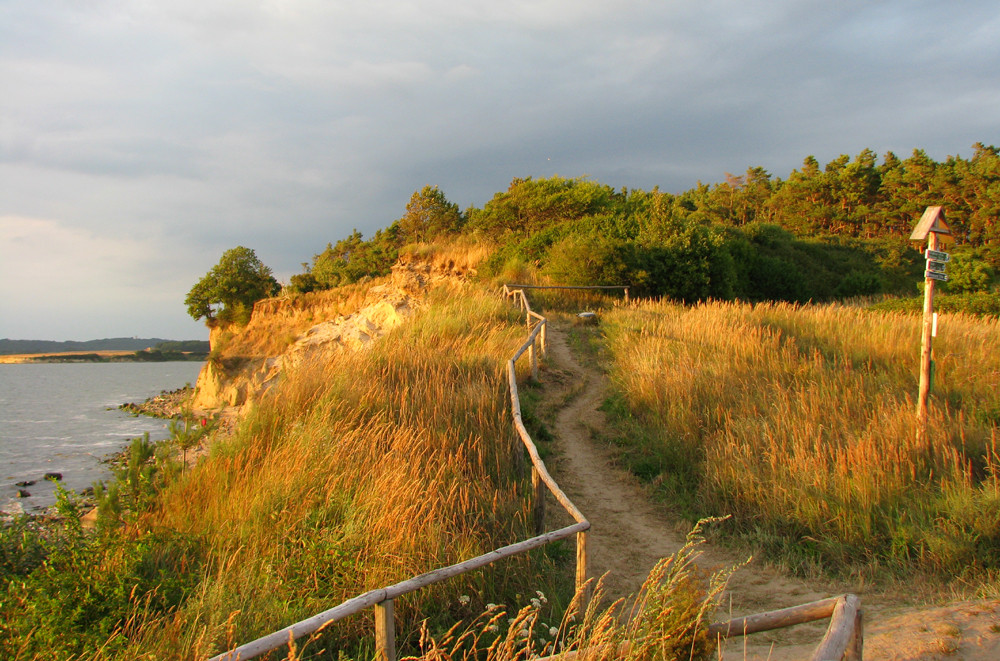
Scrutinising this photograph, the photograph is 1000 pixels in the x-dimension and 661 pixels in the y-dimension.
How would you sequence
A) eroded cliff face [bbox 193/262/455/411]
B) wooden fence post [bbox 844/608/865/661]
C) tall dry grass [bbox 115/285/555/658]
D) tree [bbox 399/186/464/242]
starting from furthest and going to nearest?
1. tree [bbox 399/186/464/242]
2. eroded cliff face [bbox 193/262/455/411]
3. tall dry grass [bbox 115/285/555/658]
4. wooden fence post [bbox 844/608/865/661]

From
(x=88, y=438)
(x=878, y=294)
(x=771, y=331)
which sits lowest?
(x=88, y=438)

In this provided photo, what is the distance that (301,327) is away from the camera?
3139 cm

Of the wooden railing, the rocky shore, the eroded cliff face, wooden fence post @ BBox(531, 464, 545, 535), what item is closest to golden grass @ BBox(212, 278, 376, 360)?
the eroded cliff face

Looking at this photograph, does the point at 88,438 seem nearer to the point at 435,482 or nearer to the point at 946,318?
the point at 435,482

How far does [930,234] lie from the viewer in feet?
20.6

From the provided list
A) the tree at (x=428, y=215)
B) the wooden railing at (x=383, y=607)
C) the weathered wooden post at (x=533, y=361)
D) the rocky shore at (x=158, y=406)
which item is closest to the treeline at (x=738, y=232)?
the tree at (x=428, y=215)

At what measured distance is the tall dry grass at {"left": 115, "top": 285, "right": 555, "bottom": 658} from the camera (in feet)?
11.4

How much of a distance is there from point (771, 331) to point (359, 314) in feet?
Answer: 56.9

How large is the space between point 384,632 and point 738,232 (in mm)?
37001

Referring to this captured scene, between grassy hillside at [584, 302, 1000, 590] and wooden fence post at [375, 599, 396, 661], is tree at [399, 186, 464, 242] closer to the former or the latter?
grassy hillside at [584, 302, 1000, 590]

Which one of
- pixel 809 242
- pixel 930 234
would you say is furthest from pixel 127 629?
pixel 809 242

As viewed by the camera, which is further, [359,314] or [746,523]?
[359,314]

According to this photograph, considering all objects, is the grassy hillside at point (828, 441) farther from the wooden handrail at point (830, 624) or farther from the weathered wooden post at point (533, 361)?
the wooden handrail at point (830, 624)

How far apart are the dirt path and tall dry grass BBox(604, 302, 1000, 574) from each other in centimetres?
42
